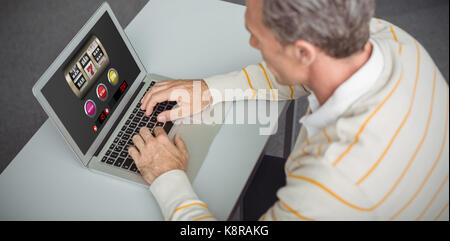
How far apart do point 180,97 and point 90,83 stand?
0.24 meters

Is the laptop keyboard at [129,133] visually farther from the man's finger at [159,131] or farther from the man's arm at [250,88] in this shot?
the man's arm at [250,88]

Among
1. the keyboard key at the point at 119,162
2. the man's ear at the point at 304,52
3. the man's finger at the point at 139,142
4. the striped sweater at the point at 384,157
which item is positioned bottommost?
the striped sweater at the point at 384,157

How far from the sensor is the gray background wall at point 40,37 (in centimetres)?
211

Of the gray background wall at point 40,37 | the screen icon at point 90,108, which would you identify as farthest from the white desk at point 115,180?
the gray background wall at point 40,37

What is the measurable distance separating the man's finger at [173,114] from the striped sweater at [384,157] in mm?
369

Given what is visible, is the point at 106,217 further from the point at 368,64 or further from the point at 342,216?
the point at 368,64

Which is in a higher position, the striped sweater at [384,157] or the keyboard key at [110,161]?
the keyboard key at [110,161]

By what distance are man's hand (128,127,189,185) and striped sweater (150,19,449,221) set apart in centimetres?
28

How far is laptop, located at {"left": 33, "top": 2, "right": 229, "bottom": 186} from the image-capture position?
1.00 meters

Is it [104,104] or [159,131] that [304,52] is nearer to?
[159,131]

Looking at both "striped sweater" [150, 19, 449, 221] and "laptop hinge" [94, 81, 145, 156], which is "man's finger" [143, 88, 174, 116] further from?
"striped sweater" [150, 19, 449, 221]

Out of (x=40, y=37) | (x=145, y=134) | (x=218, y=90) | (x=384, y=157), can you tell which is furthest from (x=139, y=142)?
(x=40, y=37)

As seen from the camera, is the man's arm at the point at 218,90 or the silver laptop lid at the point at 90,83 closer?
the silver laptop lid at the point at 90,83
